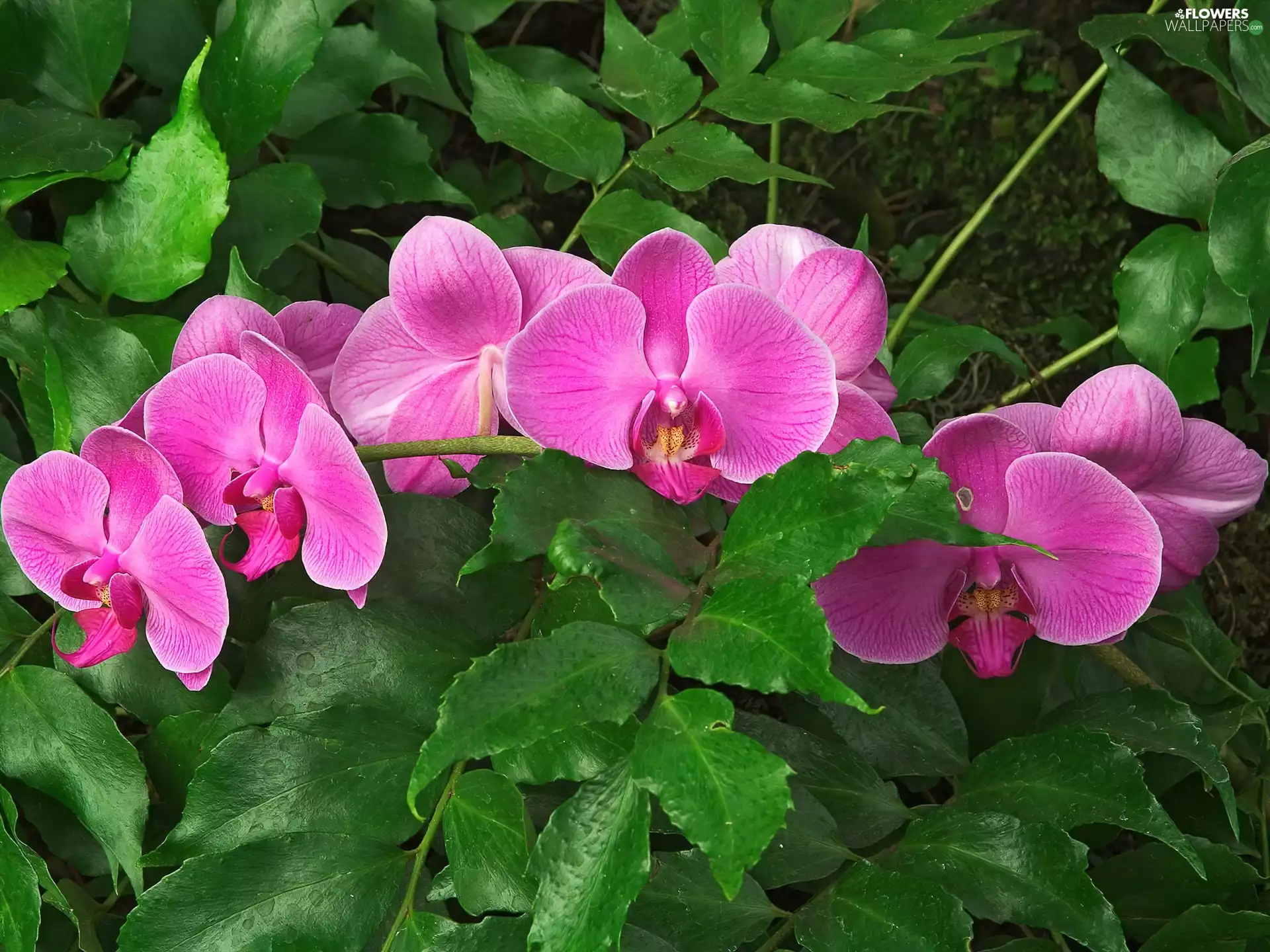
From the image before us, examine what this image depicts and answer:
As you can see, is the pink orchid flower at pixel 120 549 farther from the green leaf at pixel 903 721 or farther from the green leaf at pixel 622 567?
the green leaf at pixel 903 721

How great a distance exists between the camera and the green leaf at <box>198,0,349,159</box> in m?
0.77

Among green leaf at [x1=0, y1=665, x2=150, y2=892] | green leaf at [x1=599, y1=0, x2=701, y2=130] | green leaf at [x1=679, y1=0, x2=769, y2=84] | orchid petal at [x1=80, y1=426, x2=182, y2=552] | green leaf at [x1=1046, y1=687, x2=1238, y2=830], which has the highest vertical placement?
green leaf at [x1=679, y1=0, x2=769, y2=84]

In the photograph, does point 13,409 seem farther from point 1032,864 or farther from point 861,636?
point 1032,864

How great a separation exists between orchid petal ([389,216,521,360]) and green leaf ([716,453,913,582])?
0.67ft

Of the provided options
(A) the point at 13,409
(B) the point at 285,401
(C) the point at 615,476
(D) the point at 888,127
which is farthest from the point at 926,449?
(A) the point at 13,409

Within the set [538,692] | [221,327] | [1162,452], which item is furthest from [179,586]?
[1162,452]

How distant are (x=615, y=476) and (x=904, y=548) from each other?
184mm

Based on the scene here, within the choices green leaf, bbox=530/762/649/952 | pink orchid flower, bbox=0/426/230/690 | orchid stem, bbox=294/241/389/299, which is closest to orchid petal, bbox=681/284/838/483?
green leaf, bbox=530/762/649/952

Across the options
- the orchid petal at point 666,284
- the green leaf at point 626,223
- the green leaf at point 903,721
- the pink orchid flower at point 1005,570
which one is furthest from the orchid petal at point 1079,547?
the green leaf at point 626,223

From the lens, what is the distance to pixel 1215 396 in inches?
38.0

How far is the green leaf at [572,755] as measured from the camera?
1.98 feet

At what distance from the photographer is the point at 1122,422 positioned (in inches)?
25.3

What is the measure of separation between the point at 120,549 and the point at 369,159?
1.38ft

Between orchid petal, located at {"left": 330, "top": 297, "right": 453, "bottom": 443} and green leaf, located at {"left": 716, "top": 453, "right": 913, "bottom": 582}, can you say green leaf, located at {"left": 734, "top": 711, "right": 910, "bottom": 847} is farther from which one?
orchid petal, located at {"left": 330, "top": 297, "right": 453, "bottom": 443}
